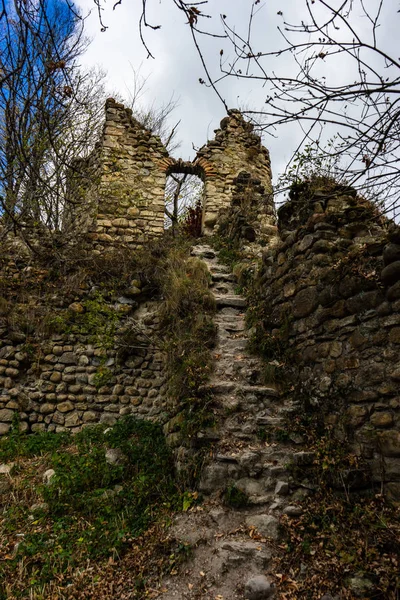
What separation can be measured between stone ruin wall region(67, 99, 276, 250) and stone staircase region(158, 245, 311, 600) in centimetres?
462

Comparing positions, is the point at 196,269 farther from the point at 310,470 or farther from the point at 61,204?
the point at 61,204

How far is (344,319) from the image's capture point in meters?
3.93

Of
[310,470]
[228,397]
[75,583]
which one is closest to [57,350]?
[228,397]

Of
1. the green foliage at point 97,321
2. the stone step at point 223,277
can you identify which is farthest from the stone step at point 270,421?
the stone step at point 223,277

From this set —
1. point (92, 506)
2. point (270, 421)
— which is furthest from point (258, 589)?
point (92, 506)

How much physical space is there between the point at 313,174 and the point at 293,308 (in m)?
Answer: 1.88

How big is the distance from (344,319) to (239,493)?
1.85 meters

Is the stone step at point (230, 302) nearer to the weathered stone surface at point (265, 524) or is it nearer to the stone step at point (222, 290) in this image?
the stone step at point (222, 290)

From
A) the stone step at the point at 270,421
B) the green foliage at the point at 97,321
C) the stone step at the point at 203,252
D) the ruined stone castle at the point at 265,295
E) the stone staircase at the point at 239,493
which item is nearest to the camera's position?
the stone staircase at the point at 239,493

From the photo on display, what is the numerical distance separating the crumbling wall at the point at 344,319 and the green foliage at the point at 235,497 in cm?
101

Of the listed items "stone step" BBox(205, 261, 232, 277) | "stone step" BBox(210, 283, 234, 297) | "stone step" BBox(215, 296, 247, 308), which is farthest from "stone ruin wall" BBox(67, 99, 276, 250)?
"stone step" BBox(215, 296, 247, 308)

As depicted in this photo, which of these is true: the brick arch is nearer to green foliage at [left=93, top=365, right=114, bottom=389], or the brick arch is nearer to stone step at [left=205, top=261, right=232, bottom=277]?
stone step at [left=205, top=261, right=232, bottom=277]

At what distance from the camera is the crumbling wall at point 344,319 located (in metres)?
3.32

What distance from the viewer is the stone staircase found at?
2.93 metres
